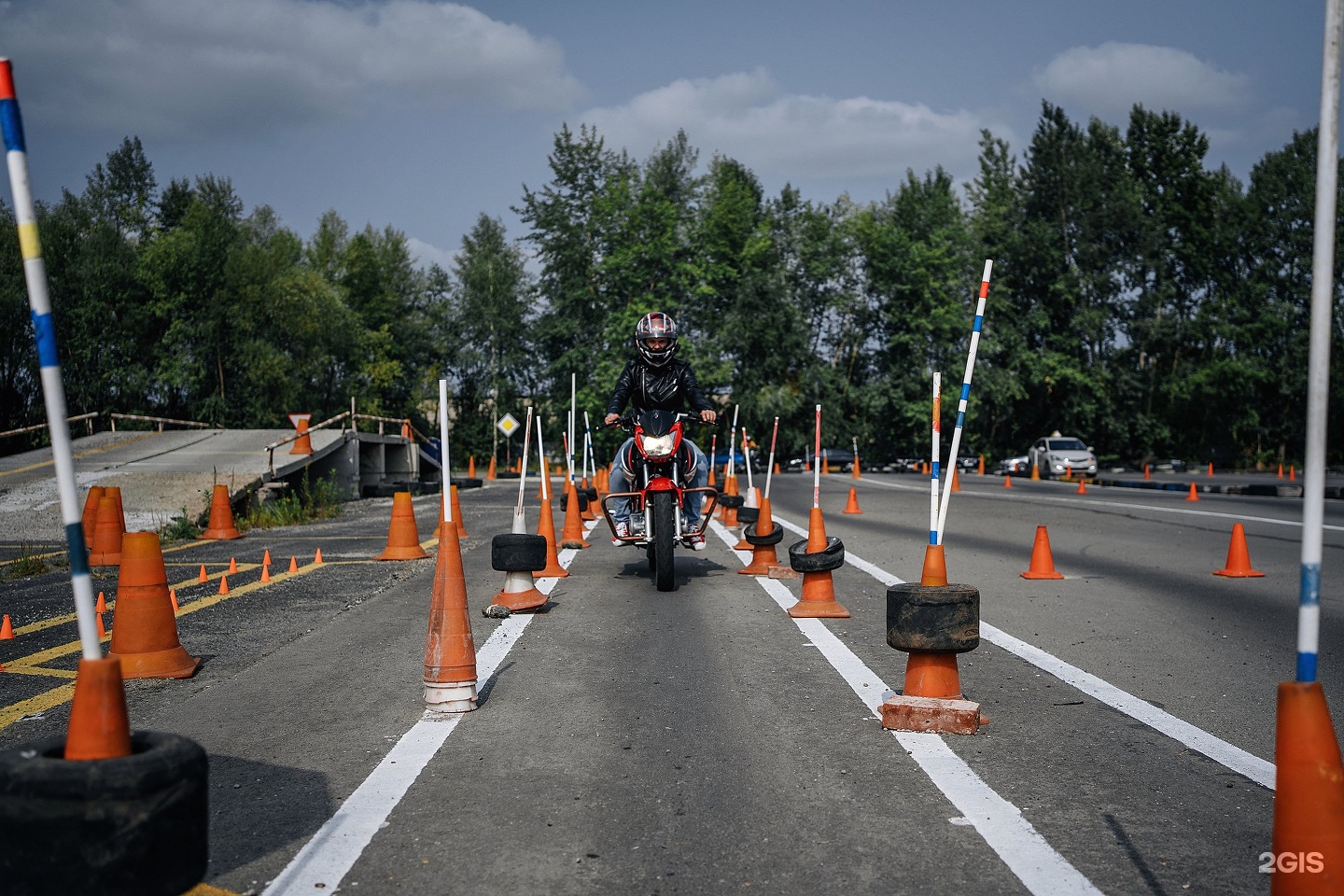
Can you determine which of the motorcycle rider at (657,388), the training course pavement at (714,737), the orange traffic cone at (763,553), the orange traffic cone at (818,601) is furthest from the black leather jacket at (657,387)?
the orange traffic cone at (818,601)

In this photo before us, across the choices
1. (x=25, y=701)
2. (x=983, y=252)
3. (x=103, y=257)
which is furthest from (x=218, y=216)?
(x=25, y=701)

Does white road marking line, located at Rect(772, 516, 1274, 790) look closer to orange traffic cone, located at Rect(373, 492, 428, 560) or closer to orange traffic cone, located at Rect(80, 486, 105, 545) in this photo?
orange traffic cone, located at Rect(373, 492, 428, 560)

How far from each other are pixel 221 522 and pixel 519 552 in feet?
33.8

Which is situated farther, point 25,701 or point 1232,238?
point 1232,238

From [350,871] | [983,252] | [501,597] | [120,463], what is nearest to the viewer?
[350,871]

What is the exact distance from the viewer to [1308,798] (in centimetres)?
309

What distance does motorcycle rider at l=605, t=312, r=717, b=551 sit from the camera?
11688mm

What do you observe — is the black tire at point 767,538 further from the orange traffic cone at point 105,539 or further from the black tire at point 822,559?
the orange traffic cone at point 105,539

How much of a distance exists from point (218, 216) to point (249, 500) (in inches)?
1948

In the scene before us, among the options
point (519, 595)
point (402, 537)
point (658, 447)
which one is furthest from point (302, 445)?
point (519, 595)

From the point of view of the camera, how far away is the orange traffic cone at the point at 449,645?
20.4ft

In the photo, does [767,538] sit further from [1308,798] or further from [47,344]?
[47,344]

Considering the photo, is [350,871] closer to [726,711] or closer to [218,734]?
[218,734]

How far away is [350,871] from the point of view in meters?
3.88
